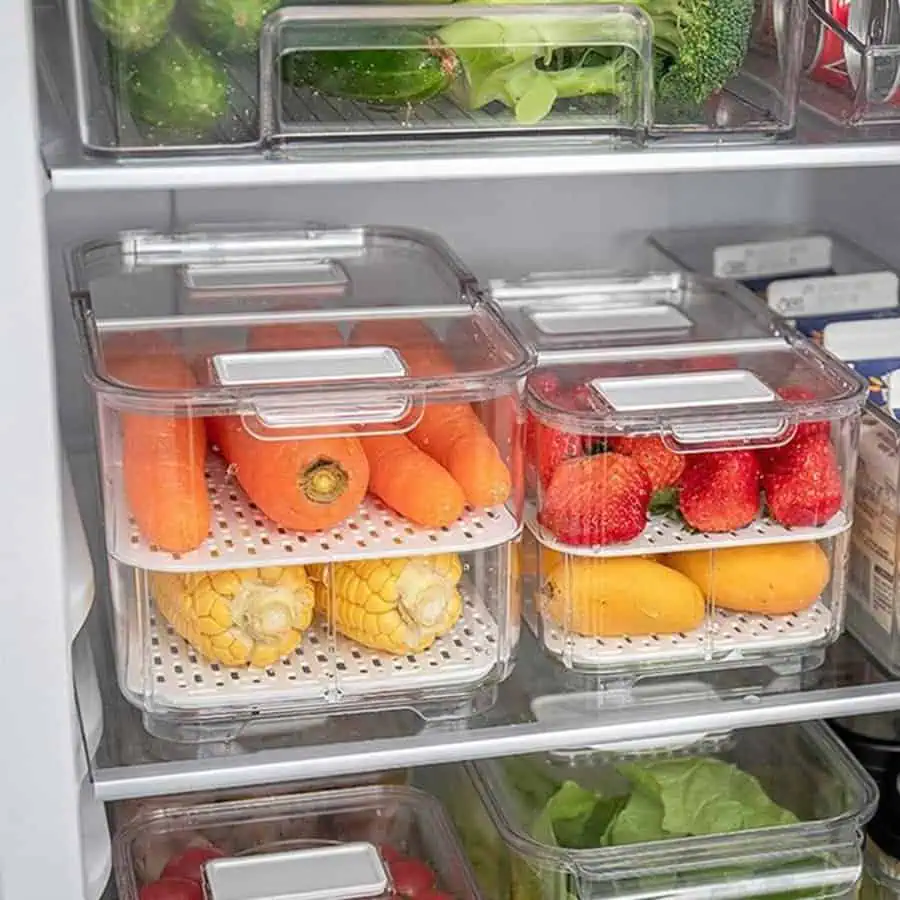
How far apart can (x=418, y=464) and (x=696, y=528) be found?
0.26 meters

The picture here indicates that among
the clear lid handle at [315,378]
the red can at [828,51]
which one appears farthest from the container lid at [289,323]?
the red can at [828,51]

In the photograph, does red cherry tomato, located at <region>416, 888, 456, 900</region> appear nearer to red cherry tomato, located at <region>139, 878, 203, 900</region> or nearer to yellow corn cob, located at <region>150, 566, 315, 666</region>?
red cherry tomato, located at <region>139, 878, 203, 900</region>

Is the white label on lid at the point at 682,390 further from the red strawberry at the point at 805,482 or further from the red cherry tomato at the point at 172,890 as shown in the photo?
the red cherry tomato at the point at 172,890

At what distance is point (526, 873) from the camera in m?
1.58

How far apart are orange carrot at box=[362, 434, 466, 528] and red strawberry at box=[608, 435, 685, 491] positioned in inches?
5.9

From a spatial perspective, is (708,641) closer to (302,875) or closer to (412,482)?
(412,482)

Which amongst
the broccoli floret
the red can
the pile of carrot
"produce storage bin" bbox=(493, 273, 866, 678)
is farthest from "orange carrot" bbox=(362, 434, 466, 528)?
the red can

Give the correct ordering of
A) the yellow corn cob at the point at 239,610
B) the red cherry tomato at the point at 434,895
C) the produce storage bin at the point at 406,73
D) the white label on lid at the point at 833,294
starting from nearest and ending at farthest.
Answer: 1. the produce storage bin at the point at 406,73
2. the yellow corn cob at the point at 239,610
3. the red cherry tomato at the point at 434,895
4. the white label on lid at the point at 833,294

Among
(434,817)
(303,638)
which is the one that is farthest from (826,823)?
(303,638)

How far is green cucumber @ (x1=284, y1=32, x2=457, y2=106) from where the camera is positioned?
4.23 ft

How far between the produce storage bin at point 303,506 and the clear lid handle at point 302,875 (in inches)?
8.0

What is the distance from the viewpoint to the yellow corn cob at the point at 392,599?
139 centimetres

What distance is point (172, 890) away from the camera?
1.55 metres

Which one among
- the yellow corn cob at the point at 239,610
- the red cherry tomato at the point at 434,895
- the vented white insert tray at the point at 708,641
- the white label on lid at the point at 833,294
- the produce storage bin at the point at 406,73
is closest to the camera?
the produce storage bin at the point at 406,73
